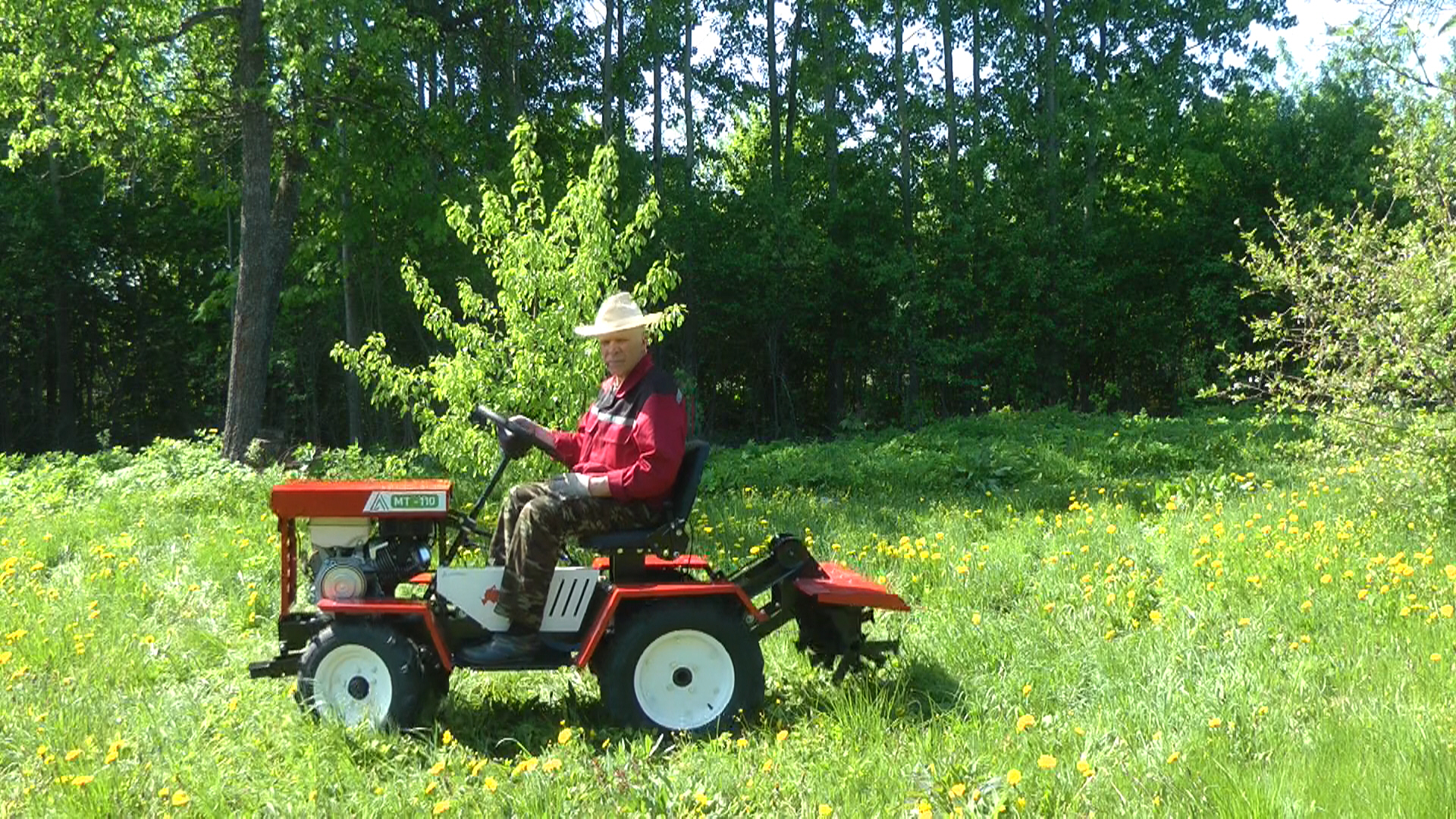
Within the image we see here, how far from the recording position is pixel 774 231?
20.3m

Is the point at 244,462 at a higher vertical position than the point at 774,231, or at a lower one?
lower

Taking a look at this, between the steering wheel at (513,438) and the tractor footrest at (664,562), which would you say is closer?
the steering wheel at (513,438)

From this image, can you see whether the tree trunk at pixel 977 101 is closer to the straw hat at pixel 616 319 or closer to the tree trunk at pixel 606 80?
the tree trunk at pixel 606 80

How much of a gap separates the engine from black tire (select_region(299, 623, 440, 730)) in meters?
0.17

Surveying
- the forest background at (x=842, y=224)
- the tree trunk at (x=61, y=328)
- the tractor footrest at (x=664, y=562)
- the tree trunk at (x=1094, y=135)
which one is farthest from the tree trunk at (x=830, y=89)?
the tractor footrest at (x=664, y=562)

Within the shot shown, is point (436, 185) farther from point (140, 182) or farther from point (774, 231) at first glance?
point (140, 182)

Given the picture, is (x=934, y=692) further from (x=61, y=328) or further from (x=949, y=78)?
(x=61, y=328)

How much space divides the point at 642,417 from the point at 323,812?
1698 millimetres

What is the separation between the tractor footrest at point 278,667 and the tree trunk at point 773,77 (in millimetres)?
19055

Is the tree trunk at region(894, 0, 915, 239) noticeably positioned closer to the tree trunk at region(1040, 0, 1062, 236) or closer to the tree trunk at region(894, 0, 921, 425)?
the tree trunk at region(894, 0, 921, 425)

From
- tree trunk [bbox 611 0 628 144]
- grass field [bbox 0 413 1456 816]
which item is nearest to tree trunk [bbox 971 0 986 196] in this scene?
tree trunk [bbox 611 0 628 144]

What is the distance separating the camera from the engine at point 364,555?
4.08 m

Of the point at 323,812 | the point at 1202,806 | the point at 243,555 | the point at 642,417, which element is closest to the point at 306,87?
the point at 243,555

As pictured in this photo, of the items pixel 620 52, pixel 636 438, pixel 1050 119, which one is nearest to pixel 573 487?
pixel 636 438
